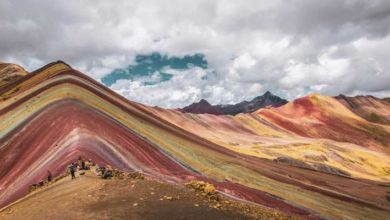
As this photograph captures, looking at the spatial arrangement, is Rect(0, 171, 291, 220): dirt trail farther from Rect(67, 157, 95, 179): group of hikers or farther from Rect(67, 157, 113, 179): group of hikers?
Rect(67, 157, 95, 179): group of hikers

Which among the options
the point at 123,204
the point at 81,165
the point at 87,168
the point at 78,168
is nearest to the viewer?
the point at 123,204

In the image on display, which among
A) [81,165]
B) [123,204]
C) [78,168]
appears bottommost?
[123,204]

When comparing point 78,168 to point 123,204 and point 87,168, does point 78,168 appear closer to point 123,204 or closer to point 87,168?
point 87,168

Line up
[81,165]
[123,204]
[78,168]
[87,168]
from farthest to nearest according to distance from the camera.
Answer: [81,165] → [78,168] → [87,168] → [123,204]

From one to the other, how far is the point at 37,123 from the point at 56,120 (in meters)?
4.99

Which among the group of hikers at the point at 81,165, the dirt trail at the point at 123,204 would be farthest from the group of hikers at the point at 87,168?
the dirt trail at the point at 123,204

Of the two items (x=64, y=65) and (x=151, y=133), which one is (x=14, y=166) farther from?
(x=64, y=65)

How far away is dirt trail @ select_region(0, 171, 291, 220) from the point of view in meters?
22.0

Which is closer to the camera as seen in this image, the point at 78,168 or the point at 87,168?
the point at 87,168

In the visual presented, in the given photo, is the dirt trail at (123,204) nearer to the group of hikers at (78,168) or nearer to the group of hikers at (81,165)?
the group of hikers at (78,168)

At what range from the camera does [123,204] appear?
23.2 meters

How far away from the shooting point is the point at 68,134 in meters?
49.0

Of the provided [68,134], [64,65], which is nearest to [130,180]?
[68,134]

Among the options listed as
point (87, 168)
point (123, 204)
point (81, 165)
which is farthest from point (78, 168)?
point (123, 204)
